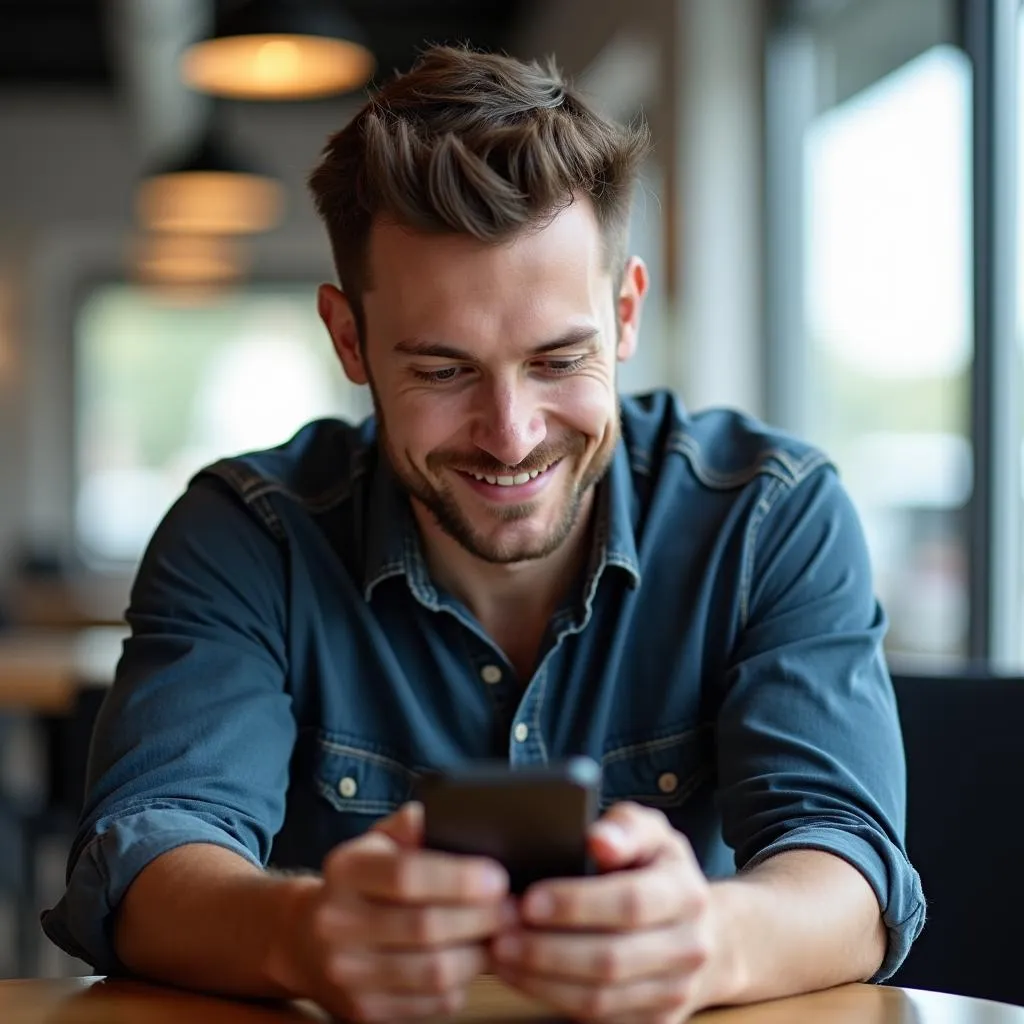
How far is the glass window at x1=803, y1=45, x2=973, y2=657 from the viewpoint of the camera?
392 centimetres

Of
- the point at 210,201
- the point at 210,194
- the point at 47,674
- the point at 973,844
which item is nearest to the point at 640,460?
the point at 973,844

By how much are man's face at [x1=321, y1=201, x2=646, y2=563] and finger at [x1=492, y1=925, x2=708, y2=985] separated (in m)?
0.57

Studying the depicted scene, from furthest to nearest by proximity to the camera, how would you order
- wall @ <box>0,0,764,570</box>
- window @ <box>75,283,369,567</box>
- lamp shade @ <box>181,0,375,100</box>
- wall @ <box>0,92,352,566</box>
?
window @ <box>75,283,369,567</box> < wall @ <box>0,92,352,566</box> < wall @ <box>0,0,764,570</box> < lamp shade @ <box>181,0,375,100</box>

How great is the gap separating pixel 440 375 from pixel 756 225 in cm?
411

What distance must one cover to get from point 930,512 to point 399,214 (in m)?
3.00

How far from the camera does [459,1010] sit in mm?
1153

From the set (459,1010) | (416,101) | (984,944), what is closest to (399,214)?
(416,101)

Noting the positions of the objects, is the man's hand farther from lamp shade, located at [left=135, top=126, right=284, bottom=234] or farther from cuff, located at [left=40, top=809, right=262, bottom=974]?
lamp shade, located at [left=135, top=126, right=284, bottom=234]

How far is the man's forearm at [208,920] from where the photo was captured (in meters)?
1.15

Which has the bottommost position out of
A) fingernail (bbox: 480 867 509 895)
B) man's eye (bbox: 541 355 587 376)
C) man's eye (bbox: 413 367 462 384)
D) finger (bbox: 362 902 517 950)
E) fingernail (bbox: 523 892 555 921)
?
finger (bbox: 362 902 517 950)

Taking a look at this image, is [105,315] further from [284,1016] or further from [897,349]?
[284,1016]

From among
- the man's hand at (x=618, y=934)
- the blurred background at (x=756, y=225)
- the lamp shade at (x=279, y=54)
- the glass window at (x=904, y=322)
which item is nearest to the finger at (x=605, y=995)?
the man's hand at (x=618, y=934)

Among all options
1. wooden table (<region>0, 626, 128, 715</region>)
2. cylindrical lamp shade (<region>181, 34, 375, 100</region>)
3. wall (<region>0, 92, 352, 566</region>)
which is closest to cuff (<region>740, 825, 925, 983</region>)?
wooden table (<region>0, 626, 128, 715</region>)

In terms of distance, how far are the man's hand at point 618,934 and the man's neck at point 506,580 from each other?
655 millimetres
